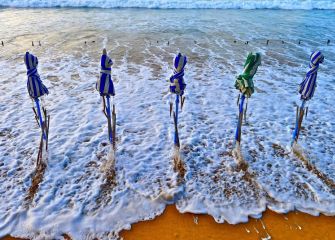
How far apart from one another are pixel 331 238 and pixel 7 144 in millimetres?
6108

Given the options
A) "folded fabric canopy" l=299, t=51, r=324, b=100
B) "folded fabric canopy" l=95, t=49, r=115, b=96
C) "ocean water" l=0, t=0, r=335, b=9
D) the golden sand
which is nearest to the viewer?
the golden sand

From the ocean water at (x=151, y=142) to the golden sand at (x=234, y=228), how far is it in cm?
15

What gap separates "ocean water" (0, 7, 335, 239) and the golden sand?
0.15 meters

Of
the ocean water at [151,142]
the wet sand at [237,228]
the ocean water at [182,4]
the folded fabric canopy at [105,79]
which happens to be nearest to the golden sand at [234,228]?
the wet sand at [237,228]

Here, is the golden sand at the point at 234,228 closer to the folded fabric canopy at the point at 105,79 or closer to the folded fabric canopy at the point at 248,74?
the folded fabric canopy at the point at 248,74

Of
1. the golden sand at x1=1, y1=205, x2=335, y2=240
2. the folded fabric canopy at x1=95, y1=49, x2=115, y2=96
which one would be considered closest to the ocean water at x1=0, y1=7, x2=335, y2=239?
the golden sand at x1=1, y1=205, x2=335, y2=240

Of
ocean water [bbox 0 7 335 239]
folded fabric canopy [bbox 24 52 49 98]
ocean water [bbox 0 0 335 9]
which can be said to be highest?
ocean water [bbox 0 0 335 9]

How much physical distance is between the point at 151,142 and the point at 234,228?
282 centimetres

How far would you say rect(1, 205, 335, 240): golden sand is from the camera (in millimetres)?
4285

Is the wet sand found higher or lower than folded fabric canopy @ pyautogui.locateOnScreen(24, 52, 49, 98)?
lower

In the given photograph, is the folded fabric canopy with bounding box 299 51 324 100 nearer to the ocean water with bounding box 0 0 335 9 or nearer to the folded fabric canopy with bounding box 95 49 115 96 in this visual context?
the folded fabric canopy with bounding box 95 49 115 96

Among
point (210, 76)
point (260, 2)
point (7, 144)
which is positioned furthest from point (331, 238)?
point (260, 2)

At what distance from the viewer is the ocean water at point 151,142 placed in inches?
189

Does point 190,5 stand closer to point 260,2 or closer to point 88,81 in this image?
point 260,2
